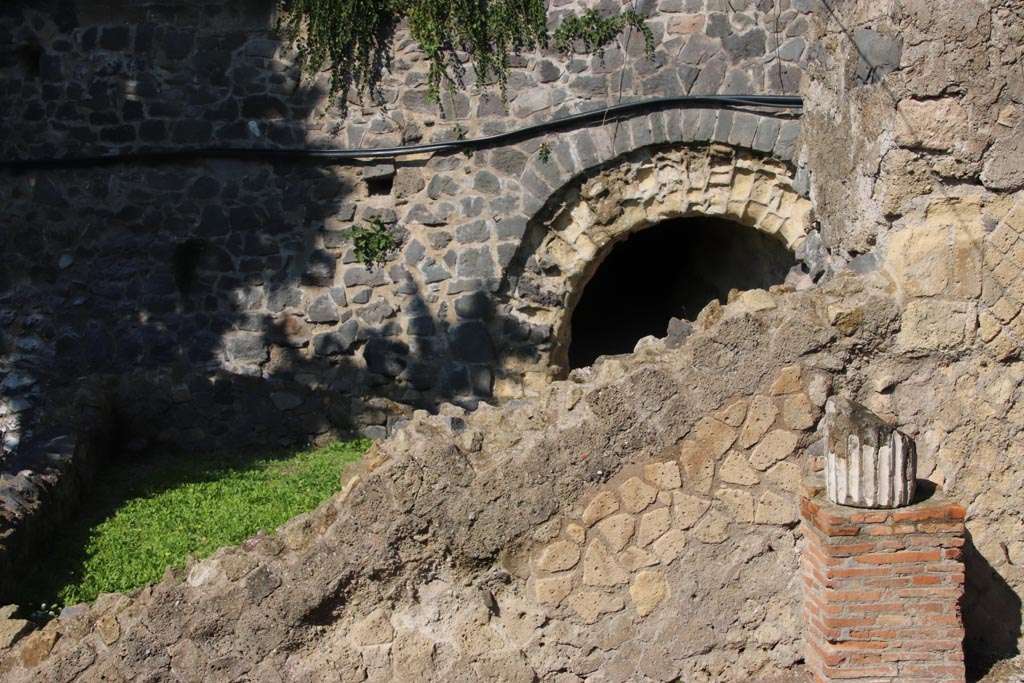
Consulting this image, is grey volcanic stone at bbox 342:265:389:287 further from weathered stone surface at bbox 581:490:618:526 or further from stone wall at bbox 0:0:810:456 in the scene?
weathered stone surface at bbox 581:490:618:526

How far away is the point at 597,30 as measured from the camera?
286 inches

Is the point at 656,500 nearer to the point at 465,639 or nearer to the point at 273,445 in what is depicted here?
the point at 465,639

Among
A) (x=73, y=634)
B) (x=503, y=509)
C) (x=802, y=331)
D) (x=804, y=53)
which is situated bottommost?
(x=73, y=634)

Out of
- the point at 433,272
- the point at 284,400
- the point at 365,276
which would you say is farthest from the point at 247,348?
the point at 433,272

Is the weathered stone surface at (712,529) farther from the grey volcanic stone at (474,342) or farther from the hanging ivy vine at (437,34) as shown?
the hanging ivy vine at (437,34)

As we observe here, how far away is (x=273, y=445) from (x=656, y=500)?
16.1 ft

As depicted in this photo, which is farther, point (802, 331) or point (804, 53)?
point (804, 53)

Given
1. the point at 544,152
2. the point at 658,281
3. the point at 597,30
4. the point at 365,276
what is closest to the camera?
the point at 597,30

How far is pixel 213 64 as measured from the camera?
26.3ft

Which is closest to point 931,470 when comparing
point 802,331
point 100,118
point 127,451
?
point 802,331

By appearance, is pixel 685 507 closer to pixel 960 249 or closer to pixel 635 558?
pixel 635 558

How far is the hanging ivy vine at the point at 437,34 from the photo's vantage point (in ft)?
24.0

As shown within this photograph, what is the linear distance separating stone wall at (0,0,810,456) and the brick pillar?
4052 mm

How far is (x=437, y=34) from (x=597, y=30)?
1.23 meters
